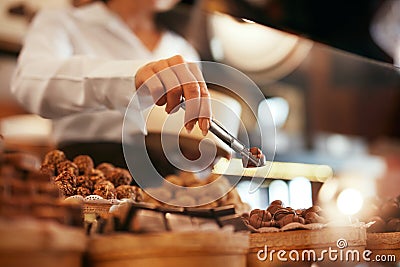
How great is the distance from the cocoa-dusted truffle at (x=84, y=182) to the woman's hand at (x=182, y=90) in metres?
0.20

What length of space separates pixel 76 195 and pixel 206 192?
21 centimetres

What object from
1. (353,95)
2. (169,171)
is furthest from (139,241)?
(353,95)

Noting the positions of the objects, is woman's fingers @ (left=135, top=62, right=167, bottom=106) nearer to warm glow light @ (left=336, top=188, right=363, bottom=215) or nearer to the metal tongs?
the metal tongs

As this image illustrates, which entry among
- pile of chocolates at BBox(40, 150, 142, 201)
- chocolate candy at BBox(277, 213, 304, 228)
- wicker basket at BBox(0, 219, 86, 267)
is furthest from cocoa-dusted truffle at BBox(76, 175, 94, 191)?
wicker basket at BBox(0, 219, 86, 267)

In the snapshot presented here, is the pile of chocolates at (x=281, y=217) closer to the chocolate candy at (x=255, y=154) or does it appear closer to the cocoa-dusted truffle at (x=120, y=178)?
the chocolate candy at (x=255, y=154)

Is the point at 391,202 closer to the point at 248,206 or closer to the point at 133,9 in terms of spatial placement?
the point at 248,206

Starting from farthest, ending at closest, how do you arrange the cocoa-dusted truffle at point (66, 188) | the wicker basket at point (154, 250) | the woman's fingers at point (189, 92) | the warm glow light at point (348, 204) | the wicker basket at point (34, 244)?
1. the warm glow light at point (348, 204)
2. the cocoa-dusted truffle at point (66, 188)
3. the woman's fingers at point (189, 92)
4. the wicker basket at point (154, 250)
5. the wicker basket at point (34, 244)

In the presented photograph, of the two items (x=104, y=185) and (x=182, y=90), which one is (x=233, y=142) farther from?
(x=104, y=185)

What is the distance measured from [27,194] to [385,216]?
2.29 ft

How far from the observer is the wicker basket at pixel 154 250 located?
708 mm

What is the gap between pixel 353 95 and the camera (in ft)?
11.9

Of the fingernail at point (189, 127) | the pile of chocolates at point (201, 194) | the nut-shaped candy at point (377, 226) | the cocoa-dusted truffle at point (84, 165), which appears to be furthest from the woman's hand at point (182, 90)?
the nut-shaped candy at point (377, 226)

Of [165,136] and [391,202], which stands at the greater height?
[165,136]

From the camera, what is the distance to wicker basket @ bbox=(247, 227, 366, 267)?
96 centimetres
